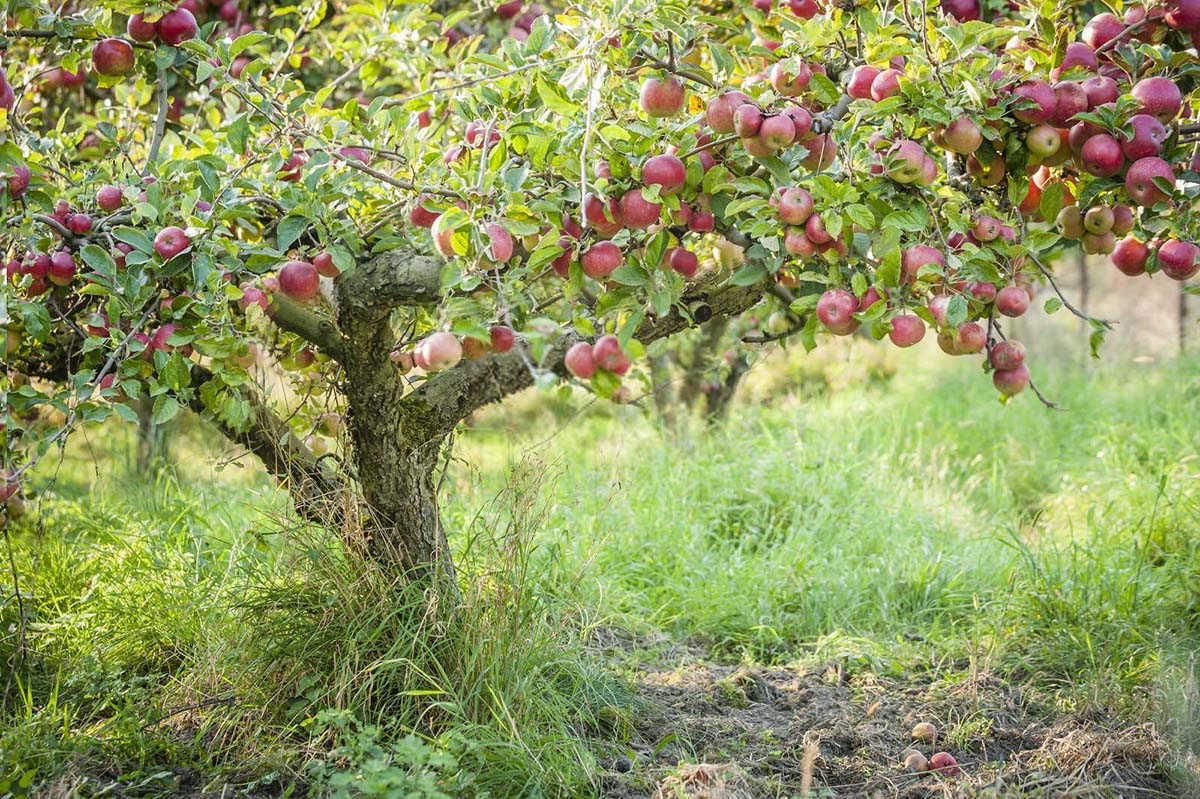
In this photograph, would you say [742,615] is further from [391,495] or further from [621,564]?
[391,495]

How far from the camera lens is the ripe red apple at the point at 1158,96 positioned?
165 centimetres

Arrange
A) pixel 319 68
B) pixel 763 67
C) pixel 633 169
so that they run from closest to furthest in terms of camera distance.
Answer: pixel 633 169 < pixel 763 67 < pixel 319 68

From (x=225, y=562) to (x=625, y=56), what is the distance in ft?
5.89

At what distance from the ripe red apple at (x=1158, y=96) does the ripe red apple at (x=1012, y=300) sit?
349 mm

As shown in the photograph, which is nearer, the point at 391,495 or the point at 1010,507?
the point at 391,495

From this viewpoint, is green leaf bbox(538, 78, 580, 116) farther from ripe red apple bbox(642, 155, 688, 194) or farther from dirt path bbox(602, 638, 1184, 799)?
dirt path bbox(602, 638, 1184, 799)

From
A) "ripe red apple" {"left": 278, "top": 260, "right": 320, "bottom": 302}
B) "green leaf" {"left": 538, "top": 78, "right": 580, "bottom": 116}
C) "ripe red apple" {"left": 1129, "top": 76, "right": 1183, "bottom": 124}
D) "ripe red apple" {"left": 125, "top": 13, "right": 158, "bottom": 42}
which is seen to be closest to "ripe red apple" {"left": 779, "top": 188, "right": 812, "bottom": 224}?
"green leaf" {"left": 538, "top": 78, "right": 580, "bottom": 116}

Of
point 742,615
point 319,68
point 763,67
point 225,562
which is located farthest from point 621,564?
point 319,68

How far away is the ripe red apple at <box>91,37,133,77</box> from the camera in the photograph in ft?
6.70

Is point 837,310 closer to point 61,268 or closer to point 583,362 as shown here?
point 583,362

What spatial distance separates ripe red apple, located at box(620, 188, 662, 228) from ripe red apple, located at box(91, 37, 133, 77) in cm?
117

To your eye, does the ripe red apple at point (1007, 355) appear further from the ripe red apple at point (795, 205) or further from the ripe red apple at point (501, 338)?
the ripe red apple at point (501, 338)

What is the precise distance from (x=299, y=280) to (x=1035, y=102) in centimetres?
126

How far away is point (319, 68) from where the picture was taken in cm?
397
